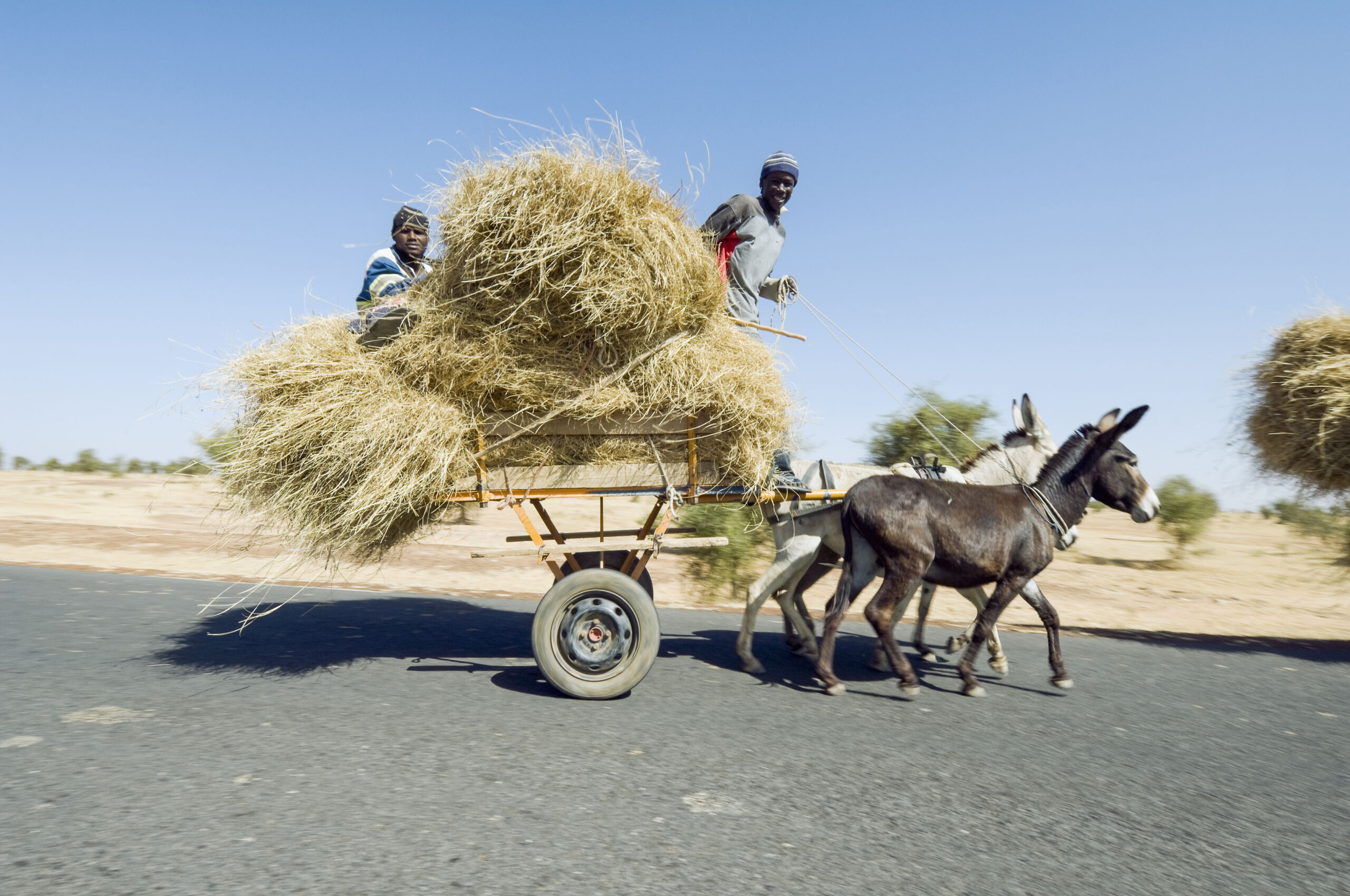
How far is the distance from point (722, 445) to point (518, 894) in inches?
120

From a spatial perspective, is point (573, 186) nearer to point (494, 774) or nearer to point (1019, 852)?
point (494, 774)

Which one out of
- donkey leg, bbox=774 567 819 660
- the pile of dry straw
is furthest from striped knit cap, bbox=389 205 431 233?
donkey leg, bbox=774 567 819 660

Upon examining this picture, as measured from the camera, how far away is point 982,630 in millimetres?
5137

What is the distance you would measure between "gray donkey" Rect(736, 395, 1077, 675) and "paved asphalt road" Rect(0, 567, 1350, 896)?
32cm

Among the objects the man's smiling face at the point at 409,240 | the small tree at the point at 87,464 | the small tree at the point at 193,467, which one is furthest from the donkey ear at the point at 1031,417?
the small tree at the point at 87,464

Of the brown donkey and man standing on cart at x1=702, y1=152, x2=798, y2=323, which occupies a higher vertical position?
man standing on cart at x1=702, y1=152, x2=798, y2=323

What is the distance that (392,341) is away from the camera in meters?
4.70

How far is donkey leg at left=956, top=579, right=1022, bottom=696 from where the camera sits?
5.12 metres

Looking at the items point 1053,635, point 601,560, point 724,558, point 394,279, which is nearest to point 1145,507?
point 1053,635

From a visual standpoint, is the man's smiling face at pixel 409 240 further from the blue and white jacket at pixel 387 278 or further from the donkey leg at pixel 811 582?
A: the donkey leg at pixel 811 582

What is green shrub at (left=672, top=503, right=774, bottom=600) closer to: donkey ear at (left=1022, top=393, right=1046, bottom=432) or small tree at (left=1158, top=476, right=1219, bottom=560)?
donkey ear at (left=1022, top=393, right=1046, bottom=432)

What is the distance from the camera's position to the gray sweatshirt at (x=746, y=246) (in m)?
5.77

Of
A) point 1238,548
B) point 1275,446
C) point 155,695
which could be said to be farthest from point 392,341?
point 1238,548

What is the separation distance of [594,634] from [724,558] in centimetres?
642
